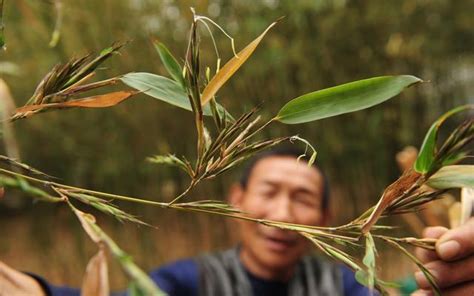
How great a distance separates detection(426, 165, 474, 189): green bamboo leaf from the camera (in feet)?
1.20

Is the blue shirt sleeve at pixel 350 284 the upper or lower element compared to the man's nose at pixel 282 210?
lower

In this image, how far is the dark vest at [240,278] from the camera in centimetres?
135

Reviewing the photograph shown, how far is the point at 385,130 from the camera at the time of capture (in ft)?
7.09

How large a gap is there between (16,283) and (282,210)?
34.6 inches

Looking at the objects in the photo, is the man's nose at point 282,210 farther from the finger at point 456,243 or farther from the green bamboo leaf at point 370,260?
the green bamboo leaf at point 370,260

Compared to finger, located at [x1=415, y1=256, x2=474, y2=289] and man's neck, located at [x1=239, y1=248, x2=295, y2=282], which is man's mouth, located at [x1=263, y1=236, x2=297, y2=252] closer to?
man's neck, located at [x1=239, y1=248, x2=295, y2=282]

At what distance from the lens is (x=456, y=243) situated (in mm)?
447

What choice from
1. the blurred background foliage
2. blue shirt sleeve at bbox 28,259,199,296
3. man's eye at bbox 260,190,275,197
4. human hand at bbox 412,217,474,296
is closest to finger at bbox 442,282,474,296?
human hand at bbox 412,217,474,296

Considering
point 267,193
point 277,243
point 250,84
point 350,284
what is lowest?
point 350,284

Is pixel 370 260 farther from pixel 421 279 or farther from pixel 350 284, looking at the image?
pixel 350 284

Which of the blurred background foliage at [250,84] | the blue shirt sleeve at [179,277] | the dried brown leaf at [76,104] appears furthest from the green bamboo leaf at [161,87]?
the blurred background foliage at [250,84]

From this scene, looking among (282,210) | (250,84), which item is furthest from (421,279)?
(250,84)

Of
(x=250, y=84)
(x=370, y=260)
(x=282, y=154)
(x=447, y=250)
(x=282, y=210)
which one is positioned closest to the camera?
(x=370, y=260)

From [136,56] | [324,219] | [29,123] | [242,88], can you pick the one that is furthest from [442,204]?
[29,123]
